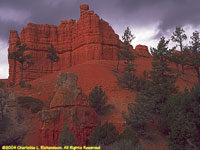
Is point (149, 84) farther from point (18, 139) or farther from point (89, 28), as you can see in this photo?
point (89, 28)

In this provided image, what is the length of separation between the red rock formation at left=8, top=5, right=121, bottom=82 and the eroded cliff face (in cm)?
3947

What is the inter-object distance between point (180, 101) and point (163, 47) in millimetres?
13937

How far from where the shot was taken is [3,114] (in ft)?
69.5

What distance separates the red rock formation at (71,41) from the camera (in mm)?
60000

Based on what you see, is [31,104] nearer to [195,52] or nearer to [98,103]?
[98,103]

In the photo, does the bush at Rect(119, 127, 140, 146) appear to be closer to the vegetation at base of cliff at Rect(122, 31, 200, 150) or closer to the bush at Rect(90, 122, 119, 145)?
the bush at Rect(90, 122, 119, 145)

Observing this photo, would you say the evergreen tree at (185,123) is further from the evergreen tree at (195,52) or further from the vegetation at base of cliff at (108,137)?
the evergreen tree at (195,52)

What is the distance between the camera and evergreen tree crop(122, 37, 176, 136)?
2055 centimetres

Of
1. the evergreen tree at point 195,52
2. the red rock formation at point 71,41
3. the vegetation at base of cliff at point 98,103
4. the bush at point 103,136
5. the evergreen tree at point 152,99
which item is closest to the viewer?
the bush at point 103,136

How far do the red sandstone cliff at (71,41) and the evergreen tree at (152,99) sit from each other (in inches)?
1131

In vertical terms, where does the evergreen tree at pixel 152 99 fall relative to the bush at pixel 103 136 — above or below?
above

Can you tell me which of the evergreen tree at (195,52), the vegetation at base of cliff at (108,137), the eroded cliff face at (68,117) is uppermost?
the evergreen tree at (195,52)

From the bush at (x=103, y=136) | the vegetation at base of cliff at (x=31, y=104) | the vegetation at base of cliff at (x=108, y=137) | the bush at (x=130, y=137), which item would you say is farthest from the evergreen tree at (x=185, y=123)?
the vegetation at base of cliff at (x=31, y=104)

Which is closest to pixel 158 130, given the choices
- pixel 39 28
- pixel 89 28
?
pixel 89 28
